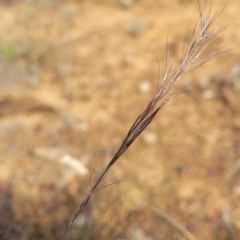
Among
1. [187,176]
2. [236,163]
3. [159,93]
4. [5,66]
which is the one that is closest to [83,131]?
[187,176]

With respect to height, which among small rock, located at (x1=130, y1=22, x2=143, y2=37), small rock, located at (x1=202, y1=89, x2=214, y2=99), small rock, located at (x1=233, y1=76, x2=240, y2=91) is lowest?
small rock, located at (x1=202, y1=89, x2=214, y2=99)

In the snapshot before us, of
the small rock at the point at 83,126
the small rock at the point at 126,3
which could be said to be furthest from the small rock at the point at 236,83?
the small rock at the point at 126,3

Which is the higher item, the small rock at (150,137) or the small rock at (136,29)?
the small rock at (136,29)

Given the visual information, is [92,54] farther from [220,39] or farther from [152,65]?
[220,39]

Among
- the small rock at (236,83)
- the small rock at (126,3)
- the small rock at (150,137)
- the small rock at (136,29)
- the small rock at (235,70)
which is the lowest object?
the small rock at (150,137)

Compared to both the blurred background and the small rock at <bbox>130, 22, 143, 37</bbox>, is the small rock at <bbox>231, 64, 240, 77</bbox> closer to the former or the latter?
the blurred background

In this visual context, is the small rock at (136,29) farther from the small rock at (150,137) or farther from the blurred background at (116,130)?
the small rock at (150,137)

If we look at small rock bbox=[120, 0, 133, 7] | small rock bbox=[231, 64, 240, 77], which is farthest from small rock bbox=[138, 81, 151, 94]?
small rock bbox=[120, 0, 133, 7]

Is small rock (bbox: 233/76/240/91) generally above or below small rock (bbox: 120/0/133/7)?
below
